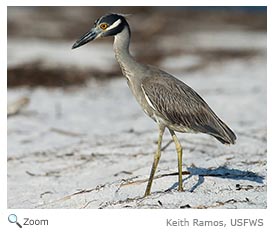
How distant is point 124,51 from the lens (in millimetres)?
4762

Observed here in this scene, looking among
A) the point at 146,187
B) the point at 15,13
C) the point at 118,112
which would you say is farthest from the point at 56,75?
the point at 15,13

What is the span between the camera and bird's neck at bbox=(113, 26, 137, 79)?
4.74 meters

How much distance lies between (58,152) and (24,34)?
9.20m

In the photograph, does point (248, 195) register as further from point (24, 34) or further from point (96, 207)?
point (24, 34)

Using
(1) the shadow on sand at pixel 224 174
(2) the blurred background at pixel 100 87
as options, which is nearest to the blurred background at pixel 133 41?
(2) the blurred background at pixel 100 87

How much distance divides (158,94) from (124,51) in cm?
40

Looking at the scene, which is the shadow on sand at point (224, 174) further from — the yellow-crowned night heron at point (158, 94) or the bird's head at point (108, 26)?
the bird's head at point (108, 26)

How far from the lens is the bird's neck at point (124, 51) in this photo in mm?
4742
